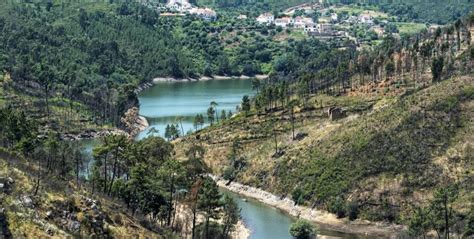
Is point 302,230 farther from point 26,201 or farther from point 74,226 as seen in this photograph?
point 26,201

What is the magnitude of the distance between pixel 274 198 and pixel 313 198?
25.5 feet

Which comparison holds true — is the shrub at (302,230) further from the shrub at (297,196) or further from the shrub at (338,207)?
the shrub at (297,196)

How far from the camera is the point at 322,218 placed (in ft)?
366

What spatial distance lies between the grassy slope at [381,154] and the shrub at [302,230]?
40.5ft

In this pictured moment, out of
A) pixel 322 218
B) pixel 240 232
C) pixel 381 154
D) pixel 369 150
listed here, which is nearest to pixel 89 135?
pixel 369 150

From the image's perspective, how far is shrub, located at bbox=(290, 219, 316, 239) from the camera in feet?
325

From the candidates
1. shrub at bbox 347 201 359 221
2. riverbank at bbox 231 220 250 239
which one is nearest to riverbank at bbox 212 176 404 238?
shrub at bbox 347 201 359 221

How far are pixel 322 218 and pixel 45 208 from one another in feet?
179

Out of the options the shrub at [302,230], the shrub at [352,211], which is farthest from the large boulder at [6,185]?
the shrub at [352,211]

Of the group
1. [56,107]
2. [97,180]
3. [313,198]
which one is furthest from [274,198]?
[56,107]

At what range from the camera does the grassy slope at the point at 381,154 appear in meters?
111

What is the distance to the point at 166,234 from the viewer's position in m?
78.6

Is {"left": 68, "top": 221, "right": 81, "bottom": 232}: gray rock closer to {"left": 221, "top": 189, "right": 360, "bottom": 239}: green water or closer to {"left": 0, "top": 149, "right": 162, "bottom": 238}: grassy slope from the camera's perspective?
A: {"left": 0, "top": 149, "right": 162, "bottom": 238}: grassy slope

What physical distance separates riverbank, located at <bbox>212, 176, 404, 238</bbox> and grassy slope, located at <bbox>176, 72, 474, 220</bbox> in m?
1.67
